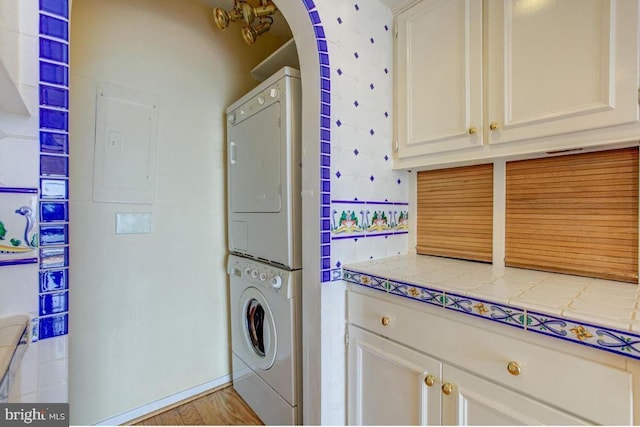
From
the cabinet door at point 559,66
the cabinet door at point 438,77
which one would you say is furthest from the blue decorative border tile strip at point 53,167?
the cabinet door at point 559,66

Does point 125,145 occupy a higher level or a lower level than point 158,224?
higher

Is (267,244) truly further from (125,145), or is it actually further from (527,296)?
(527,296)

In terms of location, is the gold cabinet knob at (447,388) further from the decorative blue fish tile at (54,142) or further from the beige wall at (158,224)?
the beige wall at (158,224)

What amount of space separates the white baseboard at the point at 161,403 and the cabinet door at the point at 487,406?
1.54 m

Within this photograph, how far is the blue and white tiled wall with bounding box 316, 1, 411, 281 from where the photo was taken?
4.00ft

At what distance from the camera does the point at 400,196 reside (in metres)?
1.56

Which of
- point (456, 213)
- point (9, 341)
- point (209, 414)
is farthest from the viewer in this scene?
point (209, 414)

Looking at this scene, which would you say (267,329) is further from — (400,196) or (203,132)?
(203,132)

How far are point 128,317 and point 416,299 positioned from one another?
1.55m

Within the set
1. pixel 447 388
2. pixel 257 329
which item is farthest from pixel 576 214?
pixel 257 329

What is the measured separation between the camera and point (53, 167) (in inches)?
26.5

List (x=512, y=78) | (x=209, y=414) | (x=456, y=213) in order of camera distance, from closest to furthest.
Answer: (x=512, y=78)
(x=456, y=213)
(x=209, y=414)

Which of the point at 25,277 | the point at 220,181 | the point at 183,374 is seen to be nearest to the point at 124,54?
the point at 220,181

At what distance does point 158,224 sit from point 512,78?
1.87m
